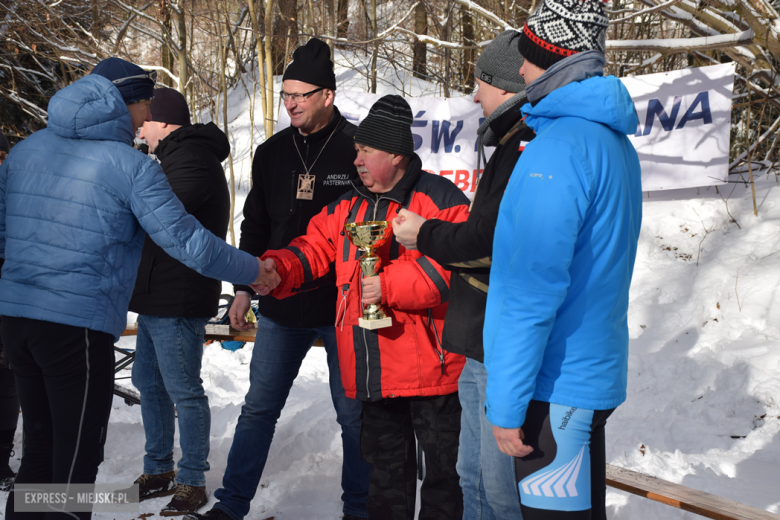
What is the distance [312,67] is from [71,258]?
1587mm

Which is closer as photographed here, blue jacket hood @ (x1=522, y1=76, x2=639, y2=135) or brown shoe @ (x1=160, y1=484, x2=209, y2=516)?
blue jacket hood @ (x1=522, y1=76, x2=639, y2=135)

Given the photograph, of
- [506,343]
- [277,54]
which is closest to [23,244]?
[506,343]

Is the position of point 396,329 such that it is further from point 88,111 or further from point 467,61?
point 467,61

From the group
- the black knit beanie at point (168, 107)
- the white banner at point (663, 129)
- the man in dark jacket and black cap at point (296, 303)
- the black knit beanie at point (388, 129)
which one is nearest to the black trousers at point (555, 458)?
the black knit beanie at point (388, 129)

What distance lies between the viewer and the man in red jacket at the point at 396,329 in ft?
8.42

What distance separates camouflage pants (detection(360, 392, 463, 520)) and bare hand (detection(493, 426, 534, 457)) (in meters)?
0.92

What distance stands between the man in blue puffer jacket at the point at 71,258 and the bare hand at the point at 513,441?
157 cm

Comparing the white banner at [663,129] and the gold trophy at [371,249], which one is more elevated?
the white banner at [663,129]

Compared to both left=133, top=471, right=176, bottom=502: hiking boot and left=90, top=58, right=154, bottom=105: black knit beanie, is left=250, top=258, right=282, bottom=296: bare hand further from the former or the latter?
left=133, top=471, right=176, bottom=502: hiking boot

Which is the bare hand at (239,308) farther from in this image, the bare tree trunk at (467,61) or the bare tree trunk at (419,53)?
the bare tree trunk at (419,53)

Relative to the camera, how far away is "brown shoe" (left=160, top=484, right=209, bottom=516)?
10.9ft

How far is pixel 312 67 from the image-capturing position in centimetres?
323

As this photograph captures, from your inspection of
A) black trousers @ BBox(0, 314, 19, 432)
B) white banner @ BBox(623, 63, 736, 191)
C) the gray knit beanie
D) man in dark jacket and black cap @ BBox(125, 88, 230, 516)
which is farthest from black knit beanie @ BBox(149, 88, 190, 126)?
white banner @ BBox(623, 63, 736, 191)

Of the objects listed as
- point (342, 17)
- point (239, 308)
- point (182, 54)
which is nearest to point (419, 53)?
point (342, 17)
